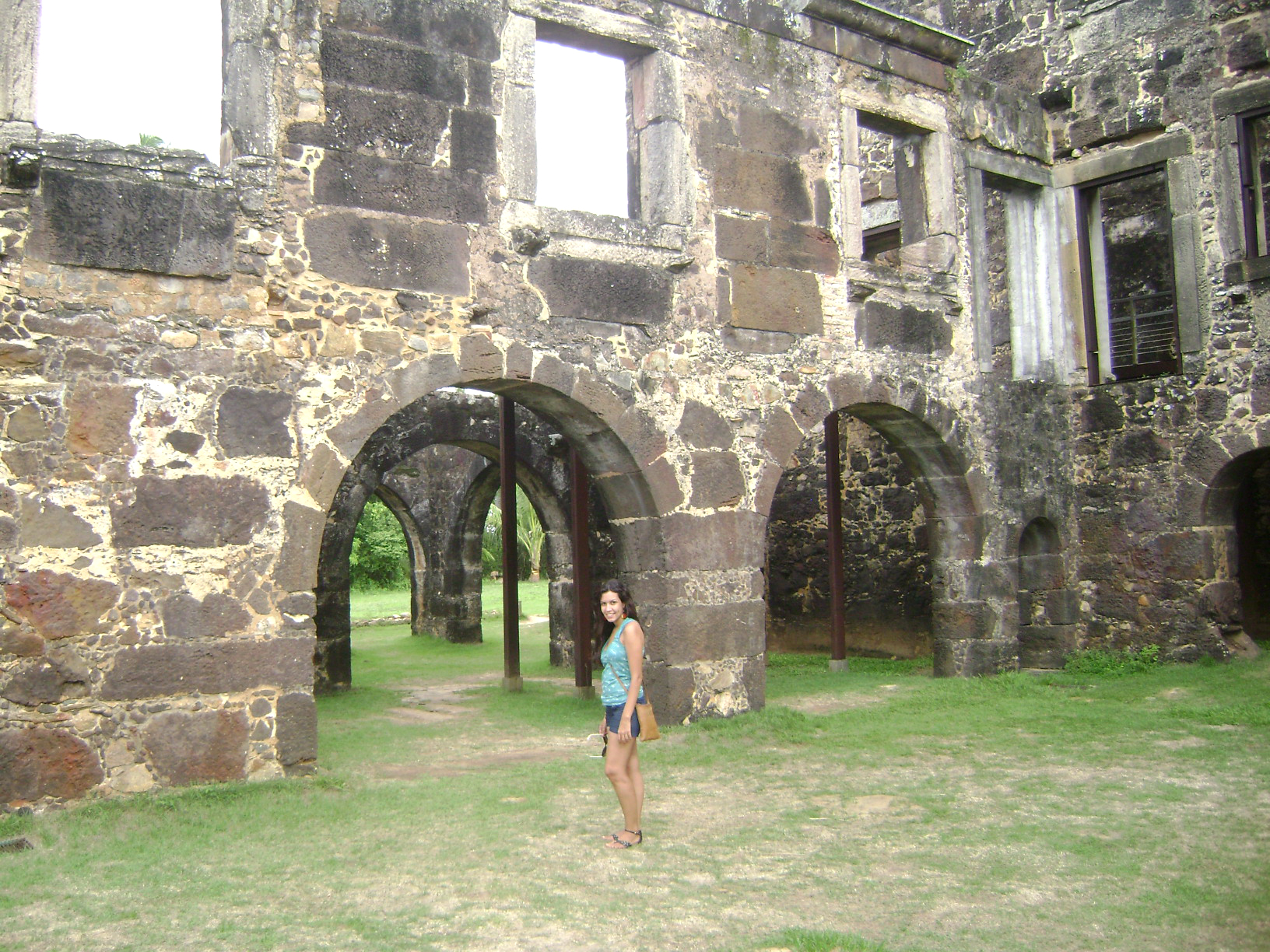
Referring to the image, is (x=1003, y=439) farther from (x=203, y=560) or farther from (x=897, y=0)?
(x=203, y=560)

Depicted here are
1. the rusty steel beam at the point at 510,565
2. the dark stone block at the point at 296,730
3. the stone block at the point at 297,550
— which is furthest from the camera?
the rusty steel beam at the point at 510,565

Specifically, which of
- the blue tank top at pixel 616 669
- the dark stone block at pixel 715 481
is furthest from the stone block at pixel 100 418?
the dark stone block at pixel 715 481

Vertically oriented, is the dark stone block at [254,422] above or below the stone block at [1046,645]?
above

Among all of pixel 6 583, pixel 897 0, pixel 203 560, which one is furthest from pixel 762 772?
pixel 897 0

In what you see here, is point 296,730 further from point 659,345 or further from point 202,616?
point 659,345

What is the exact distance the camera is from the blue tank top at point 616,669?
4.68 metres

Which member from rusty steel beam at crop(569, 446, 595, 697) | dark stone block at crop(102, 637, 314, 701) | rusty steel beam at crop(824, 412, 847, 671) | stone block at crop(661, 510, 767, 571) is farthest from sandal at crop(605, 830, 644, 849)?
rusty steel beam at crop(824, 412, 847, 671)

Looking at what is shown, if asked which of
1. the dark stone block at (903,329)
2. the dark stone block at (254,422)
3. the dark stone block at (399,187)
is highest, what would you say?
the dark stone block at (399,187)

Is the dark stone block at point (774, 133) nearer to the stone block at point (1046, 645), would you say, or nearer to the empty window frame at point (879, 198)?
the empty window frame at point (879, 198)

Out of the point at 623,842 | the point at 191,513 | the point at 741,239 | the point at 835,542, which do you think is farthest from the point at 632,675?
the point at 835,542

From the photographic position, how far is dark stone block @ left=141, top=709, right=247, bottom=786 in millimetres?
5520

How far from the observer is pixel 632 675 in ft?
15.3

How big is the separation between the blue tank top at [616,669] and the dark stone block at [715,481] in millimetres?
2805

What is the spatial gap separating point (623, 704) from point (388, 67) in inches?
161
